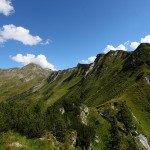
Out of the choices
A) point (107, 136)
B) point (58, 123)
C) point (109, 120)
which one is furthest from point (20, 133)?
point (109, 120)

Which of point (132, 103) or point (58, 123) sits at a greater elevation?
point (132, 103)

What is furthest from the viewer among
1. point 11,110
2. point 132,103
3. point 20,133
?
point 132,103

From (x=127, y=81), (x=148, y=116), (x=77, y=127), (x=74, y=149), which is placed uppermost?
(x=127, y=81)

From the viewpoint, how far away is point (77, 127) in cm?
6306

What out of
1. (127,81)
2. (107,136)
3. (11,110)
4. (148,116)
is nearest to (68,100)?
(107,136)

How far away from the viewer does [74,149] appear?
5503 cm

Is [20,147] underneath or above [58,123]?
underneath

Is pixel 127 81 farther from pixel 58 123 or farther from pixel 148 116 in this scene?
pixel 58 123

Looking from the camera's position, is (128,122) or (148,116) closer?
(128,122)

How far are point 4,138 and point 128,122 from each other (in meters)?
52.7

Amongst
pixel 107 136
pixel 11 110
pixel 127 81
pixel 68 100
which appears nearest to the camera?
pixel 11 110

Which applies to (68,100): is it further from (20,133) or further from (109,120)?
(20,133)

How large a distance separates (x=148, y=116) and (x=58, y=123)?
79.9 meters

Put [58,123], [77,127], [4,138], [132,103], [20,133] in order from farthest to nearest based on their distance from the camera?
[132,103] < [77,127] < [58,123] < [20,133] < [4,138]
